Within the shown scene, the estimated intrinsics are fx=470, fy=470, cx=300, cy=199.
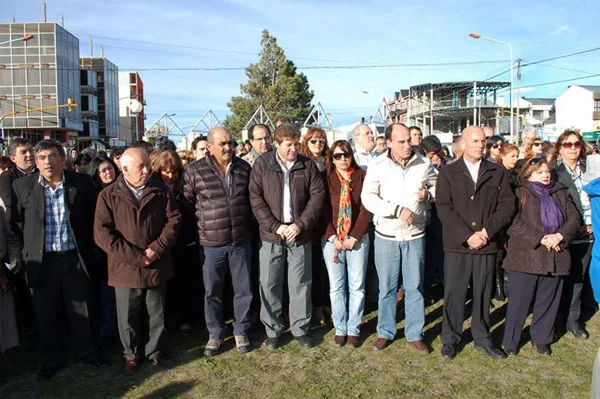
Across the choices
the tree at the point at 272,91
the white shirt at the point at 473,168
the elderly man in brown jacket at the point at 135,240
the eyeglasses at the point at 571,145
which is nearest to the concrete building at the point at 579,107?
the tree at the point at 272,91

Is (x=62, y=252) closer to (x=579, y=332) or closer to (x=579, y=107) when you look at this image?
(x=579, y=332)

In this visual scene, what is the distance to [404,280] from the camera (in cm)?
464

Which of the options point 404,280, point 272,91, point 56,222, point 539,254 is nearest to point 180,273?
point 56,222

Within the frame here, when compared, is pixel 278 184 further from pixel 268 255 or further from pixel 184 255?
pixel 184 255

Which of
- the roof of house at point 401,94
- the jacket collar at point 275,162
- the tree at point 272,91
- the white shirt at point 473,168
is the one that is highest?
the roof of house at point 401,94

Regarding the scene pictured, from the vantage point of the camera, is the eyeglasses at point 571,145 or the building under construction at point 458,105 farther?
the building under construction at point 458,105

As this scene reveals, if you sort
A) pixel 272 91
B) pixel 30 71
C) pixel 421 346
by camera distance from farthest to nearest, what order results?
pixel 30 71, pixel 272 91, pixel 421 346

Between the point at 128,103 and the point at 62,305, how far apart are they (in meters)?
81.8

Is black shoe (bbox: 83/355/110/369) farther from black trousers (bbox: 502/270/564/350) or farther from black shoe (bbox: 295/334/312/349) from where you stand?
black trousers (bbox: 502/270/564/350)

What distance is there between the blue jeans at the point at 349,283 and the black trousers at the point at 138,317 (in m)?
1.67

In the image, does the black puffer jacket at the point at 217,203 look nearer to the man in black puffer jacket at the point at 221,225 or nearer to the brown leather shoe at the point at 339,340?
the man in black puffer jacket at the point at 221,225

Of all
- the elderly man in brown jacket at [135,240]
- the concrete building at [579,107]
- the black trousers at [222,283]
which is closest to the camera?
the elderly man in brown jacket at [135,240]

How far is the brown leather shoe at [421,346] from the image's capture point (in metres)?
4.52

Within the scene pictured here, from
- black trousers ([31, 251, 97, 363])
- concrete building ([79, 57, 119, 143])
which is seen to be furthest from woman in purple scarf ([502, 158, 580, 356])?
concrete building ([79, 57, 119, 143])
